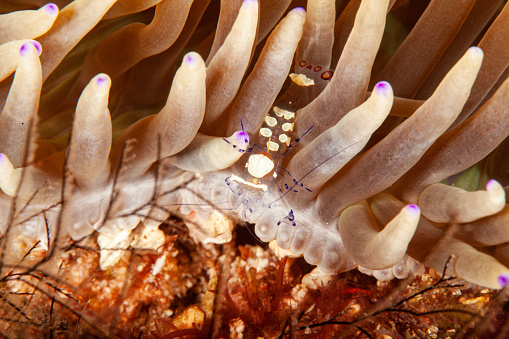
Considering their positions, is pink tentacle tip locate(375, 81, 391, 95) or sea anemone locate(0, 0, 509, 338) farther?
sea anemone locate(0, 0, 509, 338)


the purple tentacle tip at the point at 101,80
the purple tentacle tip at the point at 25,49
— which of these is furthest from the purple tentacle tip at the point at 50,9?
the purple tentacle tip at the point at 101,80

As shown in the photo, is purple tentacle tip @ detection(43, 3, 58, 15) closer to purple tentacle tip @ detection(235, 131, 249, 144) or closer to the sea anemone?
the sea anemone

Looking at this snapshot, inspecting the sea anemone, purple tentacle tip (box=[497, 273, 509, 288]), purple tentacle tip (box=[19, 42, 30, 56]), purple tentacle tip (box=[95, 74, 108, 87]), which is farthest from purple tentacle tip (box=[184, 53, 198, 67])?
purple tentacle tip (box=[497, 273, 509, 288])

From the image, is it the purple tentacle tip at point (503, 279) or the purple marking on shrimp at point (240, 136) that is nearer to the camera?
the purple tentacle tip at point (503, 279)

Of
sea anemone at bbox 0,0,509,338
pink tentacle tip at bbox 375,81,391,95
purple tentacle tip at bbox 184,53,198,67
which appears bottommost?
sea anemone at bbox 0,0,509,338

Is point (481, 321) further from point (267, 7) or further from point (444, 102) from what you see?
point (267, 7)

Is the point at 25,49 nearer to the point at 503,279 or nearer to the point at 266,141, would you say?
the point at 266,141

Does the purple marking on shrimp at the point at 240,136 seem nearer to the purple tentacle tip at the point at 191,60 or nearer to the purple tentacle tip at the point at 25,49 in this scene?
the purple tentacle tip at the point at 191,60

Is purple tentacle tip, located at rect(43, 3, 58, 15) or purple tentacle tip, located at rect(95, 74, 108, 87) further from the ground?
purple tentacle tip, located at rect(43, 3, 58, 15)

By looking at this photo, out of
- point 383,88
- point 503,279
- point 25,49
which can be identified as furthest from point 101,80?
point 503,279
